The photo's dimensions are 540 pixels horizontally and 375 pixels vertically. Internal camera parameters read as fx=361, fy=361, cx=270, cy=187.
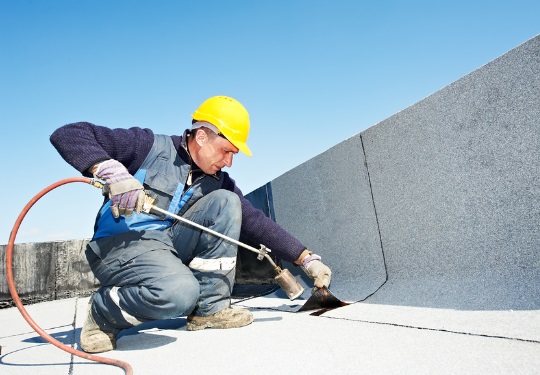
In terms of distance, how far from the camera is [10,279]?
4.02 ft

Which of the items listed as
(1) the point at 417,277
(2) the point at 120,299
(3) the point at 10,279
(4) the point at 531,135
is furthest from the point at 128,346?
(4) the point at 531,135

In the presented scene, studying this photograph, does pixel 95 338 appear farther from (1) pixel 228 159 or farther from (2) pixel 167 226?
(1) pixel 228 159

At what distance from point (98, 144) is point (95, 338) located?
71cm

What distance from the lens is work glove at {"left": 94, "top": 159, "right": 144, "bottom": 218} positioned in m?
1.23

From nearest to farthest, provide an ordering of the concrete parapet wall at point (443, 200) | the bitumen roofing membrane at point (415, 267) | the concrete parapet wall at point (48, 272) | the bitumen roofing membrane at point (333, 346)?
the bitumen roofing membrane at point (333, 346) < the bitumen roofing membrane at point (415, 267) < the concrete parapet wall at point (443, 200) < the concrete parapet wall at point (48, 272)

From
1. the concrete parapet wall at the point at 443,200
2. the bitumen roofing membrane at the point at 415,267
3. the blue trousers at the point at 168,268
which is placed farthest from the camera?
the concrete parapet wall at the point at 443,200

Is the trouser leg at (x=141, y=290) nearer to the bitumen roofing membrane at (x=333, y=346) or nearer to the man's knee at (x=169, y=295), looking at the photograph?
the man's knee at (x=169, y=295)

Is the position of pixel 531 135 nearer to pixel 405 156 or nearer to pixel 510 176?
pixel 510 176

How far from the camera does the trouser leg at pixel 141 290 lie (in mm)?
1291

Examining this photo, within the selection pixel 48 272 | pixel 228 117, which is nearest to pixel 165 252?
pixel 228 117

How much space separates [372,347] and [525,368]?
0.36 m

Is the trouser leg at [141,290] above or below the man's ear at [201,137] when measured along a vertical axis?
below

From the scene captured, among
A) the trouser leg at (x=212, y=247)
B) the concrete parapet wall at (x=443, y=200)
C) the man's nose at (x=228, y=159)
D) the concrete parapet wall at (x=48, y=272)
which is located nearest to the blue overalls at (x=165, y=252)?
the trouser leg at (x=212, y=247)

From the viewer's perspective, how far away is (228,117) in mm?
1666
